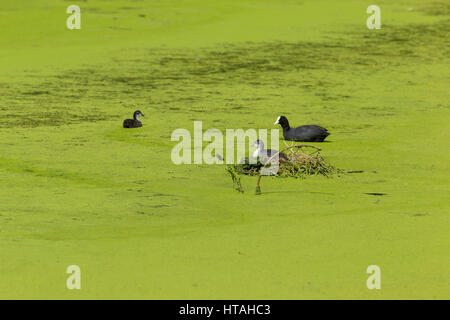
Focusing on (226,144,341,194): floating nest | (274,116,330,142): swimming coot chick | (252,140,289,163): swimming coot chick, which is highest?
(274,116,330,142): swimming coot chick

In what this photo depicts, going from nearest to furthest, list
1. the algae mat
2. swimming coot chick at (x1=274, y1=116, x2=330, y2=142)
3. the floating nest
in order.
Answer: the algae mat → the floating nest → swimming coot chick at (x1=274, y1=116, x2=330, y2=142)

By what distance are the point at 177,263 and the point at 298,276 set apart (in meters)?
0.67

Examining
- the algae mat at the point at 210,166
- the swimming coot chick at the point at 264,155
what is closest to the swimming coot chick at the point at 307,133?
the algae mat at the point at 210,166

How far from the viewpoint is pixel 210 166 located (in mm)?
7758

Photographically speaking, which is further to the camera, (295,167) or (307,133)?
(307,133)

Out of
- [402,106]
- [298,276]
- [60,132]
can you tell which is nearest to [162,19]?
[402,106]

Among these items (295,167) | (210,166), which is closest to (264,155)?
(295,167)

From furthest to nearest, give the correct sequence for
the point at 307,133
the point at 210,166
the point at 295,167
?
the point at 307,133, the point at 210,166, the point at 295,167

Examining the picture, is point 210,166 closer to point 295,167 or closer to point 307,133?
point 295,167

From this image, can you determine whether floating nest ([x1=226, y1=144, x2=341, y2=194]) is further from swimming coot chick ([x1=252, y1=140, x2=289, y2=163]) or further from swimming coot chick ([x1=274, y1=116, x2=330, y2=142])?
swimming coot chick ([x1=274, y1=116, x2=330, y2=142])

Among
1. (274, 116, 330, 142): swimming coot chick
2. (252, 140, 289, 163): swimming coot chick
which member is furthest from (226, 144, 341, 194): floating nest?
(274, 116, 330, 142): swimming coot chick

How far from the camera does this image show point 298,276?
16.4ft

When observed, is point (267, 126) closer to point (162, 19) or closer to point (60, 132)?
point (60, 132)

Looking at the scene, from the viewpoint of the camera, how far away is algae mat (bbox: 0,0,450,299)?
16.5 ft
